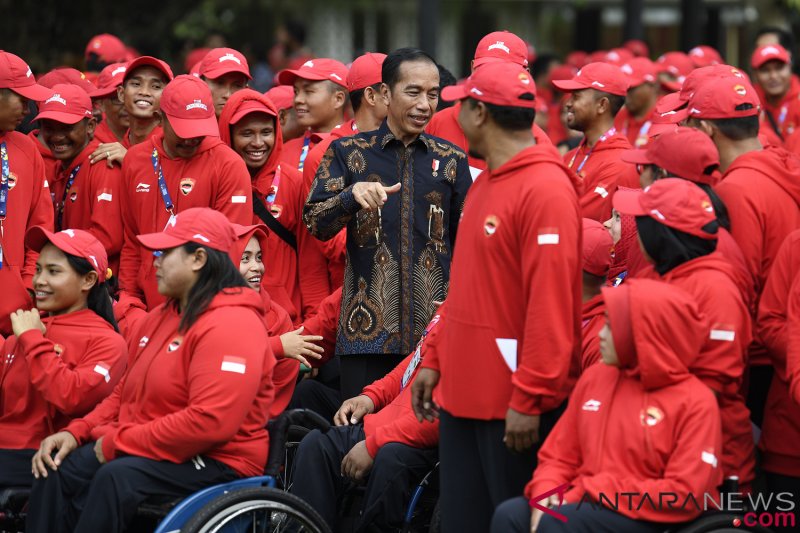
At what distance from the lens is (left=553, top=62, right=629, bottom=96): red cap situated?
859 centimetres

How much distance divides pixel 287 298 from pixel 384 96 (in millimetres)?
1403

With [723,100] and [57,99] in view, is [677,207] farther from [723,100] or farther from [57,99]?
[57,99]

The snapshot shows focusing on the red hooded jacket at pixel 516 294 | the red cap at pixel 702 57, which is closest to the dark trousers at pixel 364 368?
the red hooded jacket at pixel 516 294

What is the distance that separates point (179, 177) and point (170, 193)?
10cm

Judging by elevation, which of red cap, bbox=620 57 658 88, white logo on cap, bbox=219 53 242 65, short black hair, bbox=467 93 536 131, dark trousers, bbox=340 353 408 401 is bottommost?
dark trousers, bbox=340 353 408 401

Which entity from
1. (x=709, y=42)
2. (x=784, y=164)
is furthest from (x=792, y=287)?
(x=709, y=42)

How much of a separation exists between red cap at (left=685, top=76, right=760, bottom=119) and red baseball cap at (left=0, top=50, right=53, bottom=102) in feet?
11.9

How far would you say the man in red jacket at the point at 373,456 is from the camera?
6168mm

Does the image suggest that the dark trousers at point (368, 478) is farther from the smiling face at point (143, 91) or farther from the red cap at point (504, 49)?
the smiling face at point (143, 91)

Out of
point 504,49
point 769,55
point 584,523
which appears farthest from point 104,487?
point 769,55

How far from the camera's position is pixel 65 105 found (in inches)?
322

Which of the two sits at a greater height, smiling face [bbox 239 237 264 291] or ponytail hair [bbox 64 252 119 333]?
smiling face [bbox 239 237 264 291]

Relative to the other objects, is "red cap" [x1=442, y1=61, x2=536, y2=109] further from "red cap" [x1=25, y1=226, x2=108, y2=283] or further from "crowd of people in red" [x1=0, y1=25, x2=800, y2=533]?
"red cap" [x1=25, y1=226, x2=108, y2=283]

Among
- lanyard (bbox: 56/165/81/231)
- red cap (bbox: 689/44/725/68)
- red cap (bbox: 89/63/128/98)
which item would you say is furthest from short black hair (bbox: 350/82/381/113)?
red cap (bbox: 689/44/725/68)
